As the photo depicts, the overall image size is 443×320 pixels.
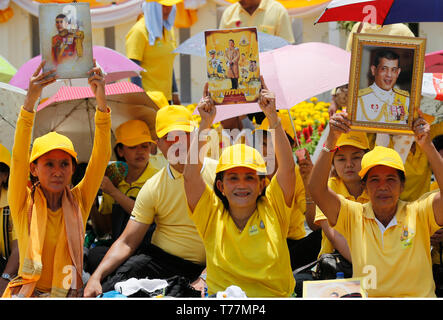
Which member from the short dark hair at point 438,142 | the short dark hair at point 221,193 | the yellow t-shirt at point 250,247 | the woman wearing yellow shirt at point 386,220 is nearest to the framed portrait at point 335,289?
the woman wearing yellow shirt at point 386,220

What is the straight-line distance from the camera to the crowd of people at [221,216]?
4.05 metres

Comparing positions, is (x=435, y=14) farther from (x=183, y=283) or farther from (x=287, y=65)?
(x=183, y=283)

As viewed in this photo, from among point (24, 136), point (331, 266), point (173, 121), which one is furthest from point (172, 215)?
point (24, 136)

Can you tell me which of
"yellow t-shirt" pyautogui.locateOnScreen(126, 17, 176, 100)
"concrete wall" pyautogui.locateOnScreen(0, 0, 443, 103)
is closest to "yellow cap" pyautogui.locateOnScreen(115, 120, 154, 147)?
"yellow t-shirt" pyautogui.locateOnScreen(126, 17, 176, 100)

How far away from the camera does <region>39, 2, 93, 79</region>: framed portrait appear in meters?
4.15

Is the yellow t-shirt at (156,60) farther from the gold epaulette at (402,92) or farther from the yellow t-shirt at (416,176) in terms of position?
the gold epaulette at (402,92)

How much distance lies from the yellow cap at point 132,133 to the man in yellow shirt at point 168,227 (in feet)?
2.16

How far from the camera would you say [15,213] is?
13.9 feet

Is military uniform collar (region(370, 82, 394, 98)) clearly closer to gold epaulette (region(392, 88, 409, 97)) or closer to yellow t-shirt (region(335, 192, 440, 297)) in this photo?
gold epaulette (region(392, 88, 409, 97))

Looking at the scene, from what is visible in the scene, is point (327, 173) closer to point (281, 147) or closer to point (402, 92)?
point (281, 147)

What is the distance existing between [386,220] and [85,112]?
2768mm
